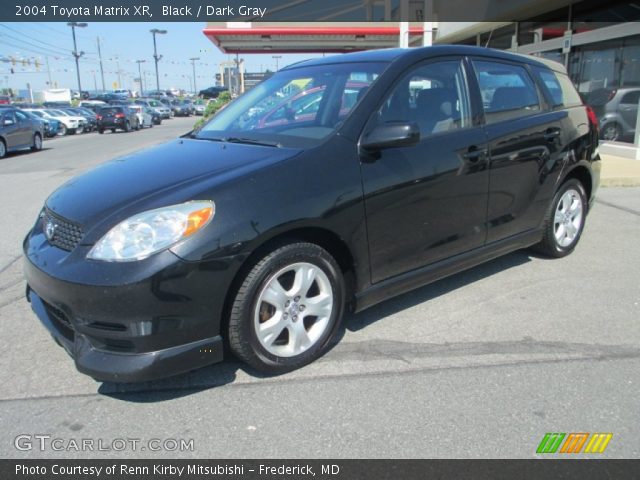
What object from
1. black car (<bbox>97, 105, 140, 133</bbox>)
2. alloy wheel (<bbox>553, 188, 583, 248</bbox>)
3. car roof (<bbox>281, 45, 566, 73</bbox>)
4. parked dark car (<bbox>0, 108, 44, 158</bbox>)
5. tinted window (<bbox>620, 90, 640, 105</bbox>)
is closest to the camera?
car roof (<bbox>281, 45, 566, 73</bbox>)

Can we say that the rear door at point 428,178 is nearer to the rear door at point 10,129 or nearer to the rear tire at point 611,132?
the rear tire at point 611,132

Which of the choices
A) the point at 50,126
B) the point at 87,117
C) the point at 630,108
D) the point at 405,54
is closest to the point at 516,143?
the point at 405,54

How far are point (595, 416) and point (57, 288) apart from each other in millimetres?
2828

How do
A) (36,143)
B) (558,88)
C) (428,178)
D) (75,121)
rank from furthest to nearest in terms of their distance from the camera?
(75,121), (36,143), (558,88), (428,178)

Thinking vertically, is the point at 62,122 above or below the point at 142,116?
below

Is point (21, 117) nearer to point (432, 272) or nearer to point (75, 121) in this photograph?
point (75, 121)

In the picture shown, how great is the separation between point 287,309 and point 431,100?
1836mm

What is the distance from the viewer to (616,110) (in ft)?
39.6

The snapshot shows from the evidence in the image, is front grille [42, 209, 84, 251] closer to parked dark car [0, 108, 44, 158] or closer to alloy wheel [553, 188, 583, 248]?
alloy wheel [553, 188, 583, 248]

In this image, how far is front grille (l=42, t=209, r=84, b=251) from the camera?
281 centimetres

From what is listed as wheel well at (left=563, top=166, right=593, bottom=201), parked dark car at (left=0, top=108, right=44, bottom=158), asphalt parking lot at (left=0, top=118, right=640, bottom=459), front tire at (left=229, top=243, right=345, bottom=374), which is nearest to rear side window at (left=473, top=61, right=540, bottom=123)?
wheel well at (left=563, top=166, right=593, bottom=201)

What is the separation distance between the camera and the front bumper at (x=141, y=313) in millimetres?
2549

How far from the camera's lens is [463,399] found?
9.34ft
